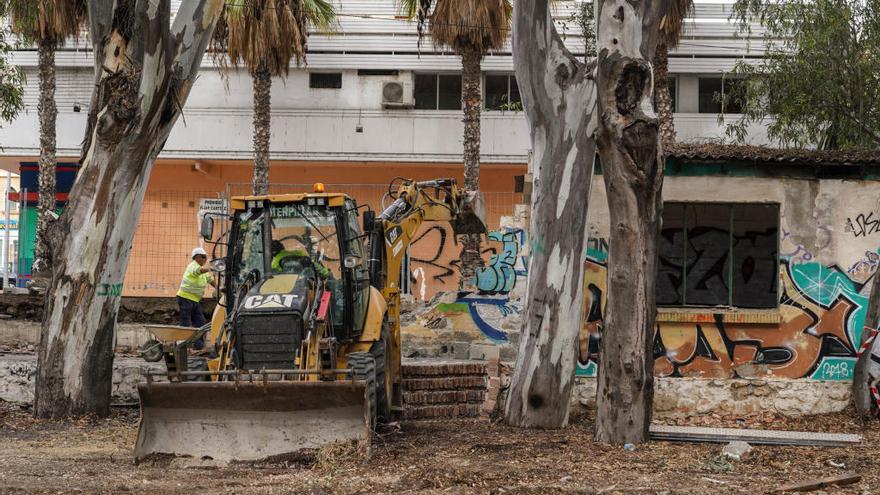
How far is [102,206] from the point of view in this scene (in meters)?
12.5

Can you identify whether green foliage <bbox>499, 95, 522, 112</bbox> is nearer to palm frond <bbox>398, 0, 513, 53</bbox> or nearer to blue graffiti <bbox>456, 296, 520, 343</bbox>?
palm frond <bbox>398, 0, 513, 53</bbox>

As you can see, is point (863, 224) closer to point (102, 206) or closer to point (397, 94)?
point (102, 206)

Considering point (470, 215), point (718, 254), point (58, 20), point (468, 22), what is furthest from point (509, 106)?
point (470, 215)

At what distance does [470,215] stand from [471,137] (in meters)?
9.61

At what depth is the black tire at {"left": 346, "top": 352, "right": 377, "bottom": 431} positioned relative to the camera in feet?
34.4

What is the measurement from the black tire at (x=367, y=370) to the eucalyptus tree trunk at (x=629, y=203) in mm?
2269

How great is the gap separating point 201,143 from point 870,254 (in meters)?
17.4

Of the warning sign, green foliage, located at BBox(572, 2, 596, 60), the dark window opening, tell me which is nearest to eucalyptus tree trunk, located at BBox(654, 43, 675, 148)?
green foliage, located at BBox(572, 2, 596, 60)

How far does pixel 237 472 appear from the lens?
9266 millimetres

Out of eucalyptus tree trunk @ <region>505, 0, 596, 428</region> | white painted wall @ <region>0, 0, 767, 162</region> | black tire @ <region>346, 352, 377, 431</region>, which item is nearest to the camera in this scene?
black tire @ <region>346, 352, 377, 431</region>

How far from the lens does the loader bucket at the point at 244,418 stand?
9695 mm

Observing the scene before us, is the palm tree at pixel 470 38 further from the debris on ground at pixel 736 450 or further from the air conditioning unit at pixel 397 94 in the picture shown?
the debris on ground at pixel 736 450

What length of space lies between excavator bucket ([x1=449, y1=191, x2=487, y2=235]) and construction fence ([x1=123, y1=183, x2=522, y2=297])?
7.97 metres

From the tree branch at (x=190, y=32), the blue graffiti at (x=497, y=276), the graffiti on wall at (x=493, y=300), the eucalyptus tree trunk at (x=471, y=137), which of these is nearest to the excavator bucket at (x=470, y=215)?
the tree branch at (x=190, y=32)
